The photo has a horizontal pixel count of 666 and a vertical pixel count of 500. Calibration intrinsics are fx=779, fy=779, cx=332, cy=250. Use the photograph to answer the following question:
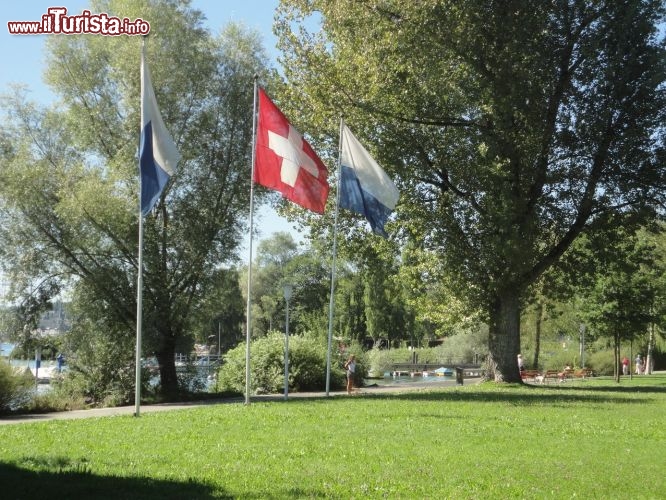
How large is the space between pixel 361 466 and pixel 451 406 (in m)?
10.1

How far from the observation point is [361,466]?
10469 mm

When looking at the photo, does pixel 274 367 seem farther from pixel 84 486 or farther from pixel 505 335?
pixel 84 486

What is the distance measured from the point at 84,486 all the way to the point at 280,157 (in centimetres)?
1334

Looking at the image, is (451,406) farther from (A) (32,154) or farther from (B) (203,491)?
(A) (32,154)

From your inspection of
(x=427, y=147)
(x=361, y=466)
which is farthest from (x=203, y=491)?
(x=427, y=147)

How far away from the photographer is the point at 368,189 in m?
22.8

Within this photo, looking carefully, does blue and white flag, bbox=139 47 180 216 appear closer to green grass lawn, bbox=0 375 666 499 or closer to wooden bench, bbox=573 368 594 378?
green grass lawn, bbox=0 375 666 499

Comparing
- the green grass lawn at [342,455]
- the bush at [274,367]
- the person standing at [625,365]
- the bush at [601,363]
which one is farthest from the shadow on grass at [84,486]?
the bush at [601,363]

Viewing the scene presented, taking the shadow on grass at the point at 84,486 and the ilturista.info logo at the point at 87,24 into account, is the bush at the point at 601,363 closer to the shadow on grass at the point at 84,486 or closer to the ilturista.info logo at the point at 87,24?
the ilturista.info logo at the point at 87,24

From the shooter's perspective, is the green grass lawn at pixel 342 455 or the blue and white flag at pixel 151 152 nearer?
the green grass lawn at pixel 342 455

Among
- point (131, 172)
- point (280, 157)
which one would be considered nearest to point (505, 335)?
point (280, 157)

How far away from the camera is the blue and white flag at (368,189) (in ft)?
74.8

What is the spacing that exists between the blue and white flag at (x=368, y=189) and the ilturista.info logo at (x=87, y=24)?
9.31 meters

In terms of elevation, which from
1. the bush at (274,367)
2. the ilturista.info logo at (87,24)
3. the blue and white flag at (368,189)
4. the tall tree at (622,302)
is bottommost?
the bush at (274,367)
